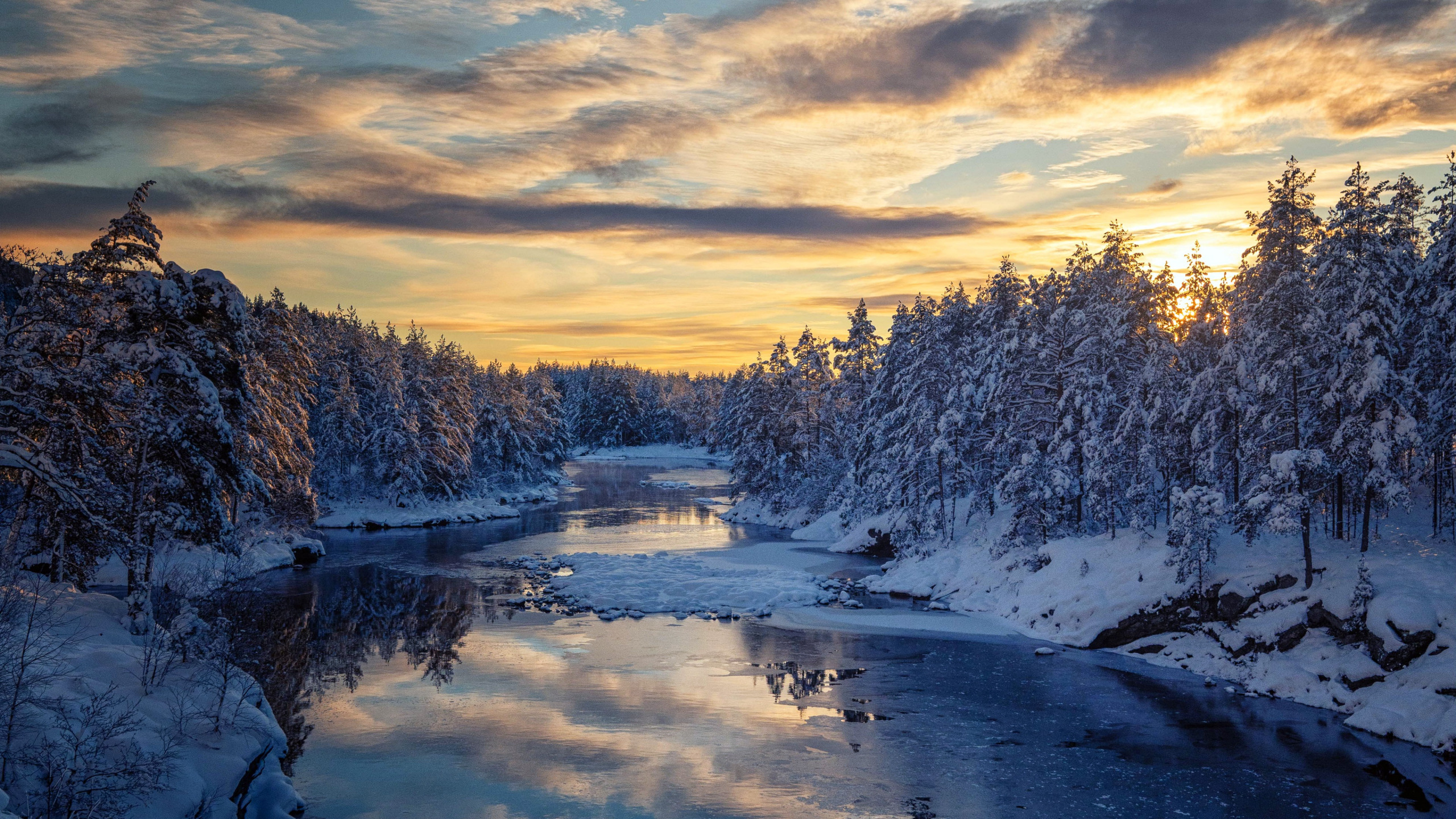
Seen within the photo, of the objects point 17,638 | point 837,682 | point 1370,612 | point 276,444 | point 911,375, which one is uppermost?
point 911,375

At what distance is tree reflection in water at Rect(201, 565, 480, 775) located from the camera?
2166 centimetres

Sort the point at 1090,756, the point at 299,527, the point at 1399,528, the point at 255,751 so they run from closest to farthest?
1. the point at 255,751
2. the point at 1090,756
3. the point at 1399,528
4. the point at 299,527

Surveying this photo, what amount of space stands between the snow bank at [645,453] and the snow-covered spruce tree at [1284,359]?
125268mm

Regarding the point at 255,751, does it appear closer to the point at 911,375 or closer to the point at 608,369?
the point at 911,375

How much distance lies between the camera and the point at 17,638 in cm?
1458

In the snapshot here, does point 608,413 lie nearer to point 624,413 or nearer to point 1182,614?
point 624,413

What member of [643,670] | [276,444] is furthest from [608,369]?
[643,670]

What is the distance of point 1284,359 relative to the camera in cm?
2633

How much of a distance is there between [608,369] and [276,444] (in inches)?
5449

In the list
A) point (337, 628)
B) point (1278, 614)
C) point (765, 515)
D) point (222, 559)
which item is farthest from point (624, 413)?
point (1278, 614)

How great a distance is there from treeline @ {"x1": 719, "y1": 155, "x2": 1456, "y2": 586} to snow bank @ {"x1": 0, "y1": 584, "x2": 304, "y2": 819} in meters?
25.4

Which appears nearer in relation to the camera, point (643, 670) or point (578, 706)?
point (578, 706)

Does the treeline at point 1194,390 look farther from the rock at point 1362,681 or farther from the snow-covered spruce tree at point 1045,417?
the rock at point 1362,681

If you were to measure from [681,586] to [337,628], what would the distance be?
14020 mm
